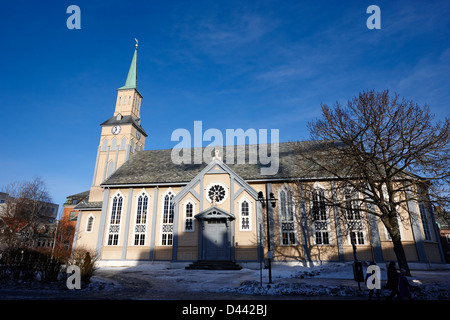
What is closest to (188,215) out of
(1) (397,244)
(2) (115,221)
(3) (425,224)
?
(2) (115,221)

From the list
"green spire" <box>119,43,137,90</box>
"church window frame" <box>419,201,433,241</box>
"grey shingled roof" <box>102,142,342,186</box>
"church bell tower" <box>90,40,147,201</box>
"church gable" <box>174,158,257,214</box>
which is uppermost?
"green spire" <box>119,43,137,90</box>

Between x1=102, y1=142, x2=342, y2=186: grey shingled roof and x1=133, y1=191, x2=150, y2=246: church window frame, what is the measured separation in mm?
1556

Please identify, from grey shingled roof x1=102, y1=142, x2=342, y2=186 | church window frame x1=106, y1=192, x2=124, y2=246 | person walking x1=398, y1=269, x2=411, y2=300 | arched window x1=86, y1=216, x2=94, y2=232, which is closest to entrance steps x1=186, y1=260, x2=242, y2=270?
grey shingled roof x1=102, y1=142, x2=342, y2=186

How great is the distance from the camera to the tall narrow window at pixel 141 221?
996 inches

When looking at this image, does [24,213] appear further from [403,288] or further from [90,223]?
[403,288]

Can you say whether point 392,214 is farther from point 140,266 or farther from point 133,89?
point 133,89

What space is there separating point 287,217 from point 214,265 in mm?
7277

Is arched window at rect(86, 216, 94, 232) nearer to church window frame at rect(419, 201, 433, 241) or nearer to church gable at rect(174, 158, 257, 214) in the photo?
church gable at rect(174, 158, 257, 214)

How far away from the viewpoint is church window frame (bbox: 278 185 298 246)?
2312 centimetres

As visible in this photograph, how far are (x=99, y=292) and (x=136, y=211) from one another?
15475mm

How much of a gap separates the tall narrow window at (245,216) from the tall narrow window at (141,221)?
29.9 ft

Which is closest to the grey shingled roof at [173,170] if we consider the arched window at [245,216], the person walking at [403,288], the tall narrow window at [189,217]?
the arched window at [245,216]
